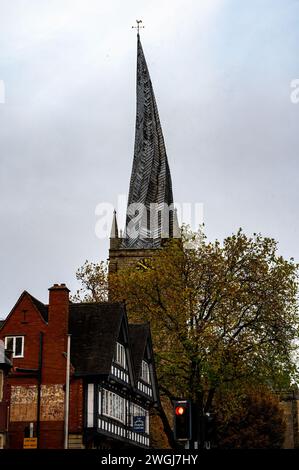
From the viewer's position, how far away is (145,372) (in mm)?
50969

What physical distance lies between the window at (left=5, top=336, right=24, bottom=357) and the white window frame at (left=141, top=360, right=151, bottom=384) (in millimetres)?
9135

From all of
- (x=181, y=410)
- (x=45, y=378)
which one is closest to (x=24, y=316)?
(x=45, y=378)

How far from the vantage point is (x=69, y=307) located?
4638 cm

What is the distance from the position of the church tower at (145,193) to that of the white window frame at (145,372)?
151 ft

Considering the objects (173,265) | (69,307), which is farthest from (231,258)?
(69,307)

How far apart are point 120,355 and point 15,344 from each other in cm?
591

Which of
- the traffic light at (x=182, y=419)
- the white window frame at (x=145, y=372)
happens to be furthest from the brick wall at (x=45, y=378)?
the traffic light at (x=182, y=419)

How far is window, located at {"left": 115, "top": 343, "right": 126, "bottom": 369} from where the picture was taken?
45.0 meters

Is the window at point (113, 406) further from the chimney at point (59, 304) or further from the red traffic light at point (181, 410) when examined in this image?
the red traffic light at point (181, 410)

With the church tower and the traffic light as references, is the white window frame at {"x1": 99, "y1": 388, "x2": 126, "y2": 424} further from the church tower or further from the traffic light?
the church tower

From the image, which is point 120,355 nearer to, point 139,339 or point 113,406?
point 113,406

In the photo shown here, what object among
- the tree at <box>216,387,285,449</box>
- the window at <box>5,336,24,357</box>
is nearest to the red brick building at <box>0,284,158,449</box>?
the window at <box>5,336,24,357</box>

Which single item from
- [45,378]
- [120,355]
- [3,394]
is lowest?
[3,394]
